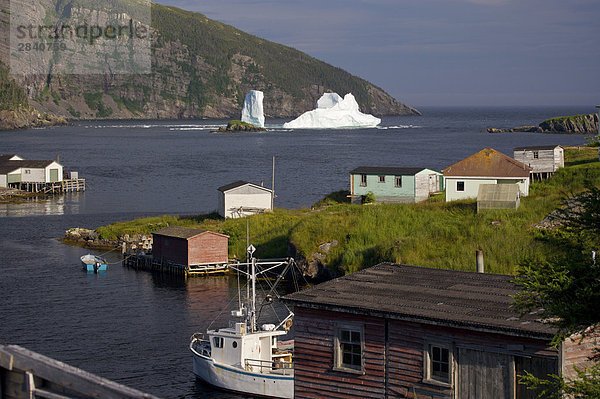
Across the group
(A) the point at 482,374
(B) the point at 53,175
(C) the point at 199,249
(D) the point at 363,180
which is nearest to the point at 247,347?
(A) the point at 482,374

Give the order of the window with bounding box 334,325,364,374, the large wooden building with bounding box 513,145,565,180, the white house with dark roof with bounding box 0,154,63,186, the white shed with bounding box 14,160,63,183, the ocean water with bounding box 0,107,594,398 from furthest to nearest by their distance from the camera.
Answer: the white shed with bounding box 14,160,63,183, the white house with dark roof with bounding box 0,154,63,186, the large wooden building with bounding box 513,145,565,180, the ocean water with bounding box 0,107,594,398, the window with bounding box 334,325,364,374

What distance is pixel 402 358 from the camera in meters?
17.1

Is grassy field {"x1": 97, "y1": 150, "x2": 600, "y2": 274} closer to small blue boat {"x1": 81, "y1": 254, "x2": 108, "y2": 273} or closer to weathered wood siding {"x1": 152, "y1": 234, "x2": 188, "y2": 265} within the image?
weathered wood siding {"x1": 152, "y1": 234, "x2": 188, "y2": 265}

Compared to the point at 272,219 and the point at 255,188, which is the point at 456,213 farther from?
the point at 255,188

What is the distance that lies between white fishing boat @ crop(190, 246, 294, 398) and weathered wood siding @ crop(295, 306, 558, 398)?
8.90 m

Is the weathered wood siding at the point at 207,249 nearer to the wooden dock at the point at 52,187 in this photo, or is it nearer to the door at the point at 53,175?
the wooden dock at the point at 52,187

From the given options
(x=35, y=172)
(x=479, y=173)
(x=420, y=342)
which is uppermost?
(x=35, y=172)

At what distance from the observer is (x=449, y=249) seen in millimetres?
39250

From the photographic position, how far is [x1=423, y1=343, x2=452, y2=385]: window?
16.5 m

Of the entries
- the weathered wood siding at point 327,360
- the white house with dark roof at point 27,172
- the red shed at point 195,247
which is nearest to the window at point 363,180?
the red shed at point 195,247

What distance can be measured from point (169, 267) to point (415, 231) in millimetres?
15861

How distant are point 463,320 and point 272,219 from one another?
40160 millimetres

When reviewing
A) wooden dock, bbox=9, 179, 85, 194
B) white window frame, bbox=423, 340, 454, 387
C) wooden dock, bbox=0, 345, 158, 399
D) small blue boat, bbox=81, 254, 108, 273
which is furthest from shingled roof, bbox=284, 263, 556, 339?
wooden dock, bbox=9, 179, 85, 194

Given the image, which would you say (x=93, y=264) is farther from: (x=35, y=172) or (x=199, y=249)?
(x=35, y=172)
